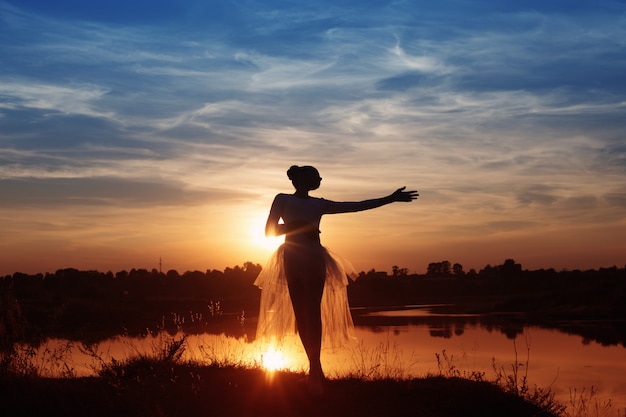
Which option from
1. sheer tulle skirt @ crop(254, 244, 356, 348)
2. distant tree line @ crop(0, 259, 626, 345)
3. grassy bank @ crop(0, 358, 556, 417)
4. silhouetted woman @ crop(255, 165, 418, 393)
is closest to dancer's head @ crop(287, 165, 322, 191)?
silhouetted woman @ crop(255, 165, 418, 393)

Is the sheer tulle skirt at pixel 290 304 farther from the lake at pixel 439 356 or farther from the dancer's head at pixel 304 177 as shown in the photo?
the dancer's head at pixel 304 177

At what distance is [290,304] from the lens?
28.3ft

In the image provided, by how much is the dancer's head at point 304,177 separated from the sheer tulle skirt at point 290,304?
768 millimetres

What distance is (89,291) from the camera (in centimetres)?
5338

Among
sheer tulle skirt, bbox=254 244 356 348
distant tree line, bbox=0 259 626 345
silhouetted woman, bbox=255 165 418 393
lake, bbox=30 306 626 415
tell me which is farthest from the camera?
distant tree line, bbox=0 259 626 345

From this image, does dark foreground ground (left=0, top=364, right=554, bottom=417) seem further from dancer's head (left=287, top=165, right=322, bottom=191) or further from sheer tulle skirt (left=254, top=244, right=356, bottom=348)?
dancer's head (left=287, top=165, right=322, bottom=191)

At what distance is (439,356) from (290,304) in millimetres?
7915

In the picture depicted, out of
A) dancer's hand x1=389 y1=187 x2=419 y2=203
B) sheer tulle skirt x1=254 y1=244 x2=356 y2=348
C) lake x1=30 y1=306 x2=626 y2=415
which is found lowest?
lake x1=30 y1=306 x2=626 y2=415

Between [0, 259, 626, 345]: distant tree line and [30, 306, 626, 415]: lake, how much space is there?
7.04 metres

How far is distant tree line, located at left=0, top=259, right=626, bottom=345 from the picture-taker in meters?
37.6

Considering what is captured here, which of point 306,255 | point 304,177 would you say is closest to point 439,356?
point 306,255

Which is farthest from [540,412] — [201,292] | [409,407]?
[201,292]

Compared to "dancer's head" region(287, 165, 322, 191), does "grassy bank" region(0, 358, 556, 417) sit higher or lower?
lower

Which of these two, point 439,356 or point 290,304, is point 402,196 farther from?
point 439,356
